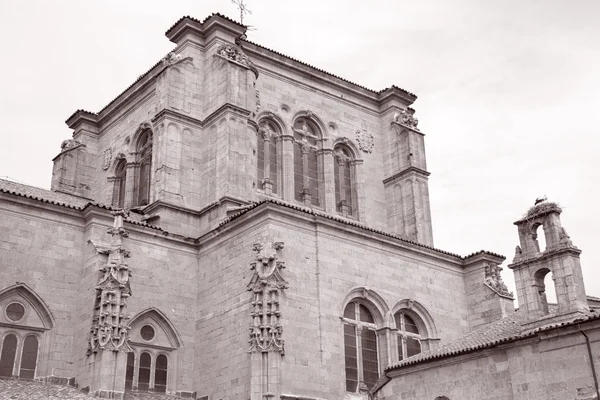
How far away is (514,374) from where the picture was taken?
17.5 metres

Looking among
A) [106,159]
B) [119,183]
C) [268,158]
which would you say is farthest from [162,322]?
[106,159]

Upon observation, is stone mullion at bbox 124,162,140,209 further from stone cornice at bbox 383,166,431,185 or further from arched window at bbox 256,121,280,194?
stone cornice at bbox 383,166,431,185

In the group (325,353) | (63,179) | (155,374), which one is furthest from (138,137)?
(325,353)

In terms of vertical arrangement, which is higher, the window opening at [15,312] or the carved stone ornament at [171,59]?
the carved stone ornament at [171,59]

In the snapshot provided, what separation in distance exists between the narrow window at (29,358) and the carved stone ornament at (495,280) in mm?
→ 14237

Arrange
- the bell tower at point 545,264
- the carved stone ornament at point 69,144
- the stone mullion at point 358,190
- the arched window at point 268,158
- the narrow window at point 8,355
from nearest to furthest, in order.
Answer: the bell tower at point 545,264
the narrow window at point 8,355
the arched window at point 268,158
the stone mullion at point 358,190
the carved stone ornament at point 69,144

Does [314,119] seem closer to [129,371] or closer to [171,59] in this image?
[171,59]

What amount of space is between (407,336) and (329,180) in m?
7.90

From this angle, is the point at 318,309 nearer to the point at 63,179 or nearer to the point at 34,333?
the point at 34,333

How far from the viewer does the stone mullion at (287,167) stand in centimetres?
2784

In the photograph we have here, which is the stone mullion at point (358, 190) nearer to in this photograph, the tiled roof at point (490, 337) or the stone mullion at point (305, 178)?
the stone mullion at point (305, 178)

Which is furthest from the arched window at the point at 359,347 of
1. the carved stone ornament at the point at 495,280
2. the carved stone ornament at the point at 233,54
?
the carved stone ornament at the point at 233,54

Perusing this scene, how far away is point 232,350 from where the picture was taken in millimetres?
20781

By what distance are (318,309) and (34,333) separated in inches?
302
